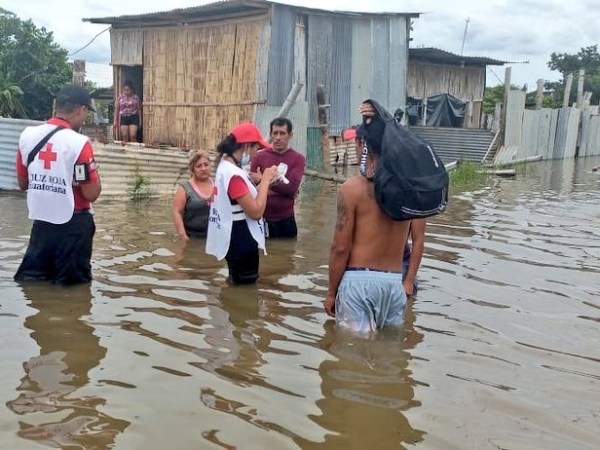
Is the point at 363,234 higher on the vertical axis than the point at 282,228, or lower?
higher

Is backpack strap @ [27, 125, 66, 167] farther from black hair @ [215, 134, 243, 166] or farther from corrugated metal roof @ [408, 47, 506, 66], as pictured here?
corrugated metal roof @ [408, 47, 506, 66]

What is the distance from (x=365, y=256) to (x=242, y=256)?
182 cm

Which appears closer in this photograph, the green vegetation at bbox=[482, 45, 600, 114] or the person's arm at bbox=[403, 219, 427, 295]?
the person's arm at bbox=[403, 219, 427, 295]

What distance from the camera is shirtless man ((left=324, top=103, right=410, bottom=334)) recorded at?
411 cm

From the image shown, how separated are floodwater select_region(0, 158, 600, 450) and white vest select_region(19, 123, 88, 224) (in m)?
0.72

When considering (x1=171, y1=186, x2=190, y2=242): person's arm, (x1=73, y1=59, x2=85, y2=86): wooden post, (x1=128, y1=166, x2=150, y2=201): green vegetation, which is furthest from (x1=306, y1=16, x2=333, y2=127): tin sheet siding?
(x1=171, y1=186, x2=190, y2=242): person's arm

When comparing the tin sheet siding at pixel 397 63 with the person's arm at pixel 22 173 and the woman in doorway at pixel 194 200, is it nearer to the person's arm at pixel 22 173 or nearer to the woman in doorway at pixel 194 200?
the woman in doorway at pixel 194 200

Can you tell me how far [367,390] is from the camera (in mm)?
3859

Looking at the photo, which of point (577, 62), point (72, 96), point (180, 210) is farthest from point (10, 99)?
point (577, 62)

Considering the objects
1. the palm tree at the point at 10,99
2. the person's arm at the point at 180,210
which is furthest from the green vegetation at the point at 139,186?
the palm tree at the point at 10,99

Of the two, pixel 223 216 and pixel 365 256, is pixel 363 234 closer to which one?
pixel 365 256

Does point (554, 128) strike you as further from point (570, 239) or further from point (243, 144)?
point (243, 144)

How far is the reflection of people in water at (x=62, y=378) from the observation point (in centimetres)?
323

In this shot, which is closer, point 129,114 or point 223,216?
point 223,216
